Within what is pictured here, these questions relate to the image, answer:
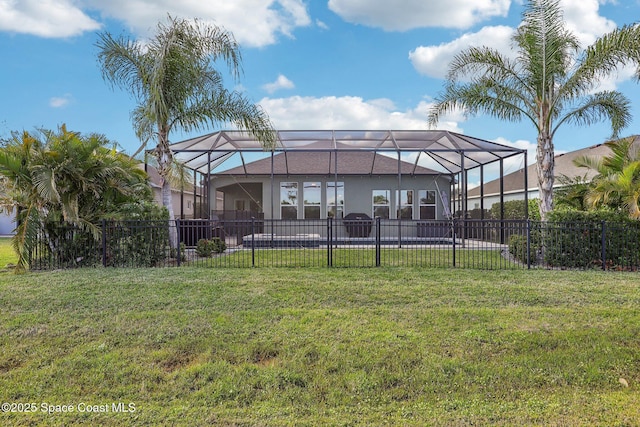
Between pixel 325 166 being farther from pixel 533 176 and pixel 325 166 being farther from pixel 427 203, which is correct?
pixel 533 176

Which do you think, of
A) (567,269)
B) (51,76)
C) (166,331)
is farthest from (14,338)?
(51,76)

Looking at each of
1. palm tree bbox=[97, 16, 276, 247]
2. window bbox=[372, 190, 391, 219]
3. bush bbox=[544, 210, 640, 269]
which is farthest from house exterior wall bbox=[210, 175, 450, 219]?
bush bbox=[544, 210, 640, 269]

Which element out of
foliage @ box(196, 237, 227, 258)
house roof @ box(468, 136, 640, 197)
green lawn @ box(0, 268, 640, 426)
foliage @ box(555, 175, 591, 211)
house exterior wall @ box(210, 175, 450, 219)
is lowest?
green lawn @ box(0, 268, 640, 426)

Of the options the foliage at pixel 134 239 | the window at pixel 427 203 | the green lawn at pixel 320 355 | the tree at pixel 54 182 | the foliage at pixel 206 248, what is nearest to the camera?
the green lawn at pixel 320 355

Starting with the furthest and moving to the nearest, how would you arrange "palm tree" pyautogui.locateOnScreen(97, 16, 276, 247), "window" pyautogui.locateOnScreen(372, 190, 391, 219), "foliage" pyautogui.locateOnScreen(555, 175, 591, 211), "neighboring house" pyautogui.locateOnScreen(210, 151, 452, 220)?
"window" pyautogui.locateOnScreen(372, 190, 391, 219) < "neighboring house" pyautogui.locateOnScreen(210, 151, 452, 220) < "foliage" pyautogui.locateOnScreen(555, 175, 591, 211) < "palm tree" pyautogui.locateOnScreen(97, 16, 276, 247)

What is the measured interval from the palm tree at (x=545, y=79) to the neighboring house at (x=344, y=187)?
29.3 feet

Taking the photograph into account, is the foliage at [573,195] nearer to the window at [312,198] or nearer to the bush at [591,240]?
the bush at [591,240]

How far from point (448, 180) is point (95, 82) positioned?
651 inches

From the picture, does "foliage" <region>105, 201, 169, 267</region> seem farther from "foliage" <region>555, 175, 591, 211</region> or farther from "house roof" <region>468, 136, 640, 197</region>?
"house roof" <region>468, 136, 640, 197</region>

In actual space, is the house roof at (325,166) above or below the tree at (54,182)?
above

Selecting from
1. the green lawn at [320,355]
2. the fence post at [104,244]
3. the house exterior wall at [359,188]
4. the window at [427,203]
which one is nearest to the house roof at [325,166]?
the house exterior wall at [359,188]

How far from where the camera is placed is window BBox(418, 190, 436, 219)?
1977 cm

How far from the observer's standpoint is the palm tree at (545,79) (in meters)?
8.93

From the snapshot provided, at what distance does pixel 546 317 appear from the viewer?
447 centimetres
